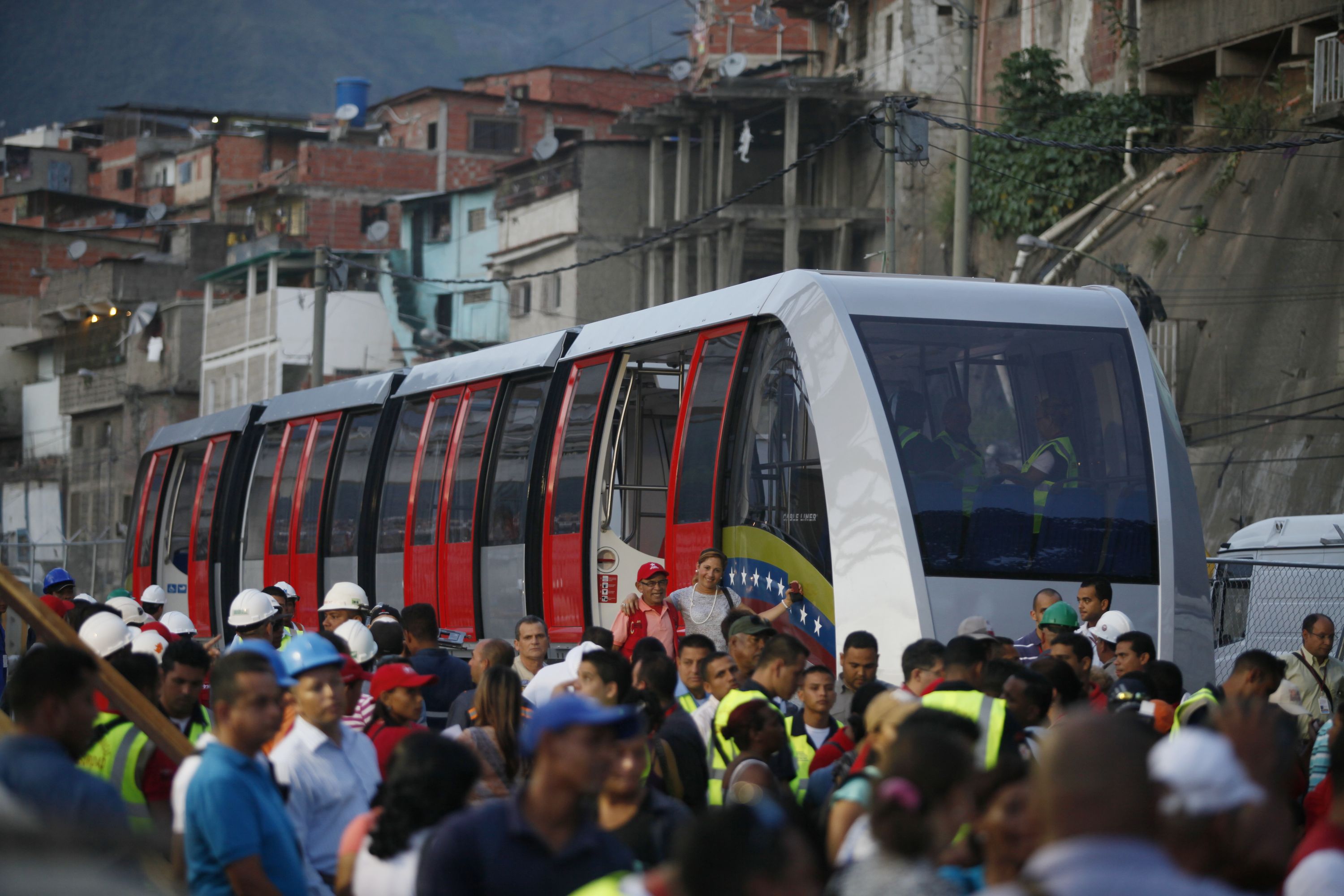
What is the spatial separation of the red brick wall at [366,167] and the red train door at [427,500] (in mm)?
41118

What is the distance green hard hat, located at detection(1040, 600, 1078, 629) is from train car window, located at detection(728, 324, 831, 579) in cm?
160

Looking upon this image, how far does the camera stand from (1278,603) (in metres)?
14.9

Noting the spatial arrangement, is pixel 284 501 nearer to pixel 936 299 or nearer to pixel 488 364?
pixel 488 364

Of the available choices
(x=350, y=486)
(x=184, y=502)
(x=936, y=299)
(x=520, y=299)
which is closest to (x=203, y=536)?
(x=184, y=502)

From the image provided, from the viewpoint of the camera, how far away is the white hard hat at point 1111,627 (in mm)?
9984

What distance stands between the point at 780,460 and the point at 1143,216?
69.2 feet

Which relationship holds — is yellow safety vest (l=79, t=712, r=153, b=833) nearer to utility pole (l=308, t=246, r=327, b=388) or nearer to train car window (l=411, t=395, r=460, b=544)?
train car window (l=411, t=395, r=460, b=544)

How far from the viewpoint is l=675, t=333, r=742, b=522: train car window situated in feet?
39.4

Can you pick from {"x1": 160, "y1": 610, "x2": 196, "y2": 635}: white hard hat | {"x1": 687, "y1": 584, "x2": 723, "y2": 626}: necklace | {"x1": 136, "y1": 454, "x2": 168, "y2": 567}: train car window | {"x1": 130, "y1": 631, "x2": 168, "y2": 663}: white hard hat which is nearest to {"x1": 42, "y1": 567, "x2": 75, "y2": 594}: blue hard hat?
{"x1": 160, "y1": 610, "x2": 196, "y2": 635}: white hard hat

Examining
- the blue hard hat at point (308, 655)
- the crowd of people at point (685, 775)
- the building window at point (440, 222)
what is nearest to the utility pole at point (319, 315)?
the building window at point (440, 222)

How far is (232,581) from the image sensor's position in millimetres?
21469

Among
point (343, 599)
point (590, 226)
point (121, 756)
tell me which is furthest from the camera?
point (590, 226)

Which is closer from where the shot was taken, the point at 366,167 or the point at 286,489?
the point at 286,489

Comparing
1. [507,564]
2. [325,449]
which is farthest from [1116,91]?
[507,564]
